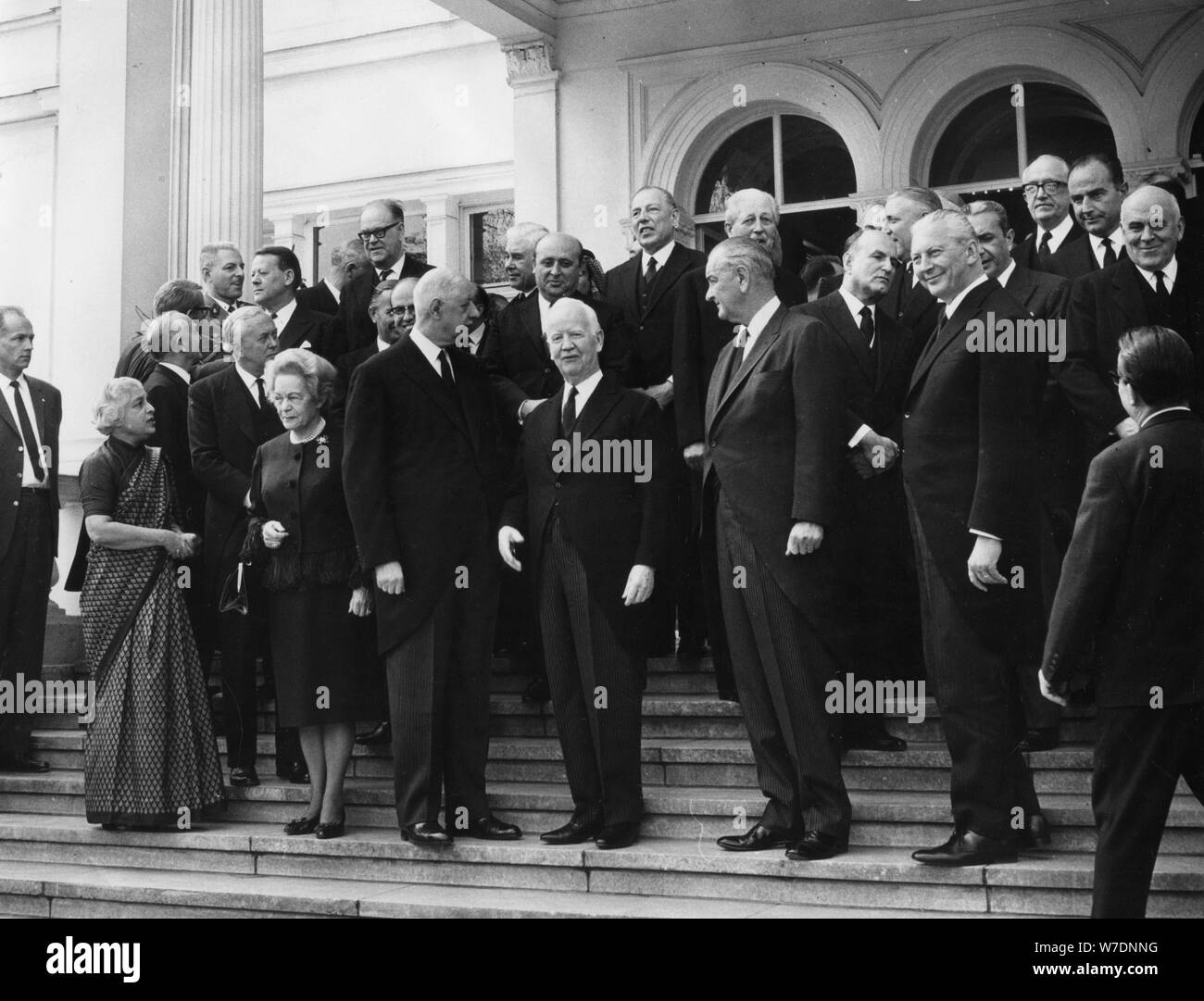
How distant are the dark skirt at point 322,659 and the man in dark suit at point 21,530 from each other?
1.97m

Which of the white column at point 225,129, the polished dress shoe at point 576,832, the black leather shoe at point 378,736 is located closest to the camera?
the polished dress shoe at point 576,832

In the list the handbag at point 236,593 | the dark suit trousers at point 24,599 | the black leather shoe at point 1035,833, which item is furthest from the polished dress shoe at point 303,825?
the black leather shoe at point 1035,833

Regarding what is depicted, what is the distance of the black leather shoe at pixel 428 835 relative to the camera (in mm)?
5621

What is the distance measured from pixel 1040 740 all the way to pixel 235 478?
11.6 feet

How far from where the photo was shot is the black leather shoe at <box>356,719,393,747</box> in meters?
6.57

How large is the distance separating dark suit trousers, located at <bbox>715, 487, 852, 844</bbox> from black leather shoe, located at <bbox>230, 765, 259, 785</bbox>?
7.64ft

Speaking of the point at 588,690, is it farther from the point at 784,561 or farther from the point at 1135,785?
the point at 1135,785

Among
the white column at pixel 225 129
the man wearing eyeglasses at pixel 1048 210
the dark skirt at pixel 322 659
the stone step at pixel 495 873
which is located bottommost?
the stone step at pixel 495 873

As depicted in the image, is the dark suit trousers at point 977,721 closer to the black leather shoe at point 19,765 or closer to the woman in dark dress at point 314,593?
the woman in dark dress at point 314,593

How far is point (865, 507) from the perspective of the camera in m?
6.04

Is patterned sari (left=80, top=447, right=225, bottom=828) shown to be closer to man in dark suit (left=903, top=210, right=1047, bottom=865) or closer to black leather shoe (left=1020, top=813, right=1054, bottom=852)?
man in dark suit (left=903, top=210, right=1047, bottom=865)

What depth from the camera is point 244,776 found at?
256 inches
